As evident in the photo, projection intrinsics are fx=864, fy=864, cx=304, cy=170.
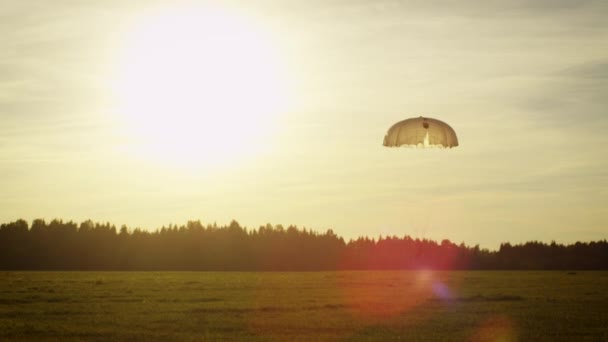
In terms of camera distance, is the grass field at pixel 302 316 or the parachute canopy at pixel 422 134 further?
the parachute canopy at pixel 422 134

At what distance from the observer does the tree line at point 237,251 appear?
147250 millimetres

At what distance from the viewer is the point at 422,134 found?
149ft

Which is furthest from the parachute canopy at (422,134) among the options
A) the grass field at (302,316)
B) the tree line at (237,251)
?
Answer: the tree line at (237,251)

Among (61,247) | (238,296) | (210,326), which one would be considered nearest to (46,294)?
(238,296)

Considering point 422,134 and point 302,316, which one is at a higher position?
point 422,134

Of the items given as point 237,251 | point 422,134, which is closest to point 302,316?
point 422,134

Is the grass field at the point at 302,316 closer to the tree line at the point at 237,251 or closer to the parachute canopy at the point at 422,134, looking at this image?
the parachute canopy at the point at 422,134

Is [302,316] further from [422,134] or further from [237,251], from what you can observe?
[237,251]

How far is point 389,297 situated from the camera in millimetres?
48938

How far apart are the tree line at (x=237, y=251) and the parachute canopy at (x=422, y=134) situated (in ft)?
334

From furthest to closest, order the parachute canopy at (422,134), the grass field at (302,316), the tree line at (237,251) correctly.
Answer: the tree line at (237,251)
the parachute canopy at (422,134)
the grass field at (302,316)

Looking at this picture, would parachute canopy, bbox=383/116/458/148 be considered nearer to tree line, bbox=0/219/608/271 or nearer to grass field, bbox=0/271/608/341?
grass field, bbox=0/271/608/341

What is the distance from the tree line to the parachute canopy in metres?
102

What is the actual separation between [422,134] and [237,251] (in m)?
121
